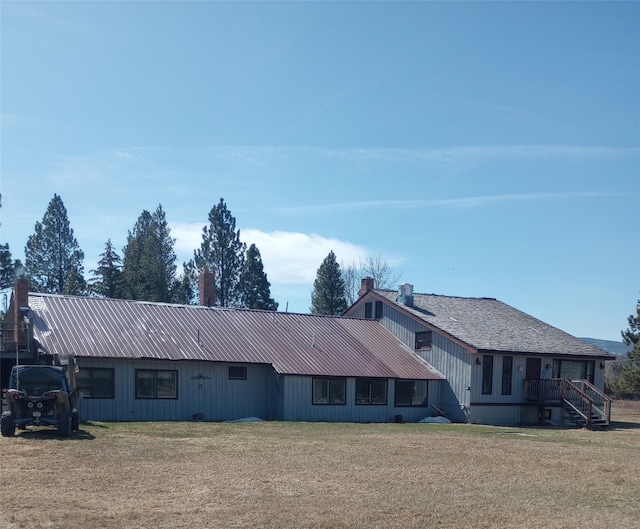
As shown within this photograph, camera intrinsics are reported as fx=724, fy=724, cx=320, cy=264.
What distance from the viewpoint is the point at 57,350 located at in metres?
25.9

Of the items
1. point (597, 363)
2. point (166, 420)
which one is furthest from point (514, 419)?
point (166, 420)

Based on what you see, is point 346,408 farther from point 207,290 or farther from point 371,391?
point 207,290

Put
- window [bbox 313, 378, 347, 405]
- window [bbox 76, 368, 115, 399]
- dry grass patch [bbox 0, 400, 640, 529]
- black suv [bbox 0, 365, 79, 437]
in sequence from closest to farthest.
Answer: dry grass patch [bbox 0, 400, 640, 529]
black suv [bbox 0, 365, 79, 437]
window [bbox 76, 368, 115, 399]
window [bbox 313, 378, 347, 405]

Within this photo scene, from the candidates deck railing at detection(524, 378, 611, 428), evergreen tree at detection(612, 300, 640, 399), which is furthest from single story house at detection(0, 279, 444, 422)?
evergreen tree at detection(612, 300, 640, 399)

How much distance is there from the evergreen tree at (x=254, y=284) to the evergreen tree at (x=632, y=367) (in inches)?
1059

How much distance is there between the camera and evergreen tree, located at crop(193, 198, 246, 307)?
191ft

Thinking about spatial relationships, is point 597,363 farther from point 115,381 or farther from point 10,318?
point 10,318

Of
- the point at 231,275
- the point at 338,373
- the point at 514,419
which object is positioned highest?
the point at 231,275

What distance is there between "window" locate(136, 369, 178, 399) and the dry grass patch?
5.23 metres

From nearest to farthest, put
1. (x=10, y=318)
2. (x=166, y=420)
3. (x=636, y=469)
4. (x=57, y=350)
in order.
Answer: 1. (x=636, y=469)
2. (x=57, y=350)
3. (x=166, y=420)
4. (x=10, y=318)

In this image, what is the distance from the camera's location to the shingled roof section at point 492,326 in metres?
33.1

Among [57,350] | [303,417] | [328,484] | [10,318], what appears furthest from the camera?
[10,318]

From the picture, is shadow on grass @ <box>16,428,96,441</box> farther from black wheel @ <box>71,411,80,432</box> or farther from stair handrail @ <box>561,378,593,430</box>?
stair handrail @ <box>561,378,593,430</box>

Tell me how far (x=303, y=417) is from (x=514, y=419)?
33.3 ft
